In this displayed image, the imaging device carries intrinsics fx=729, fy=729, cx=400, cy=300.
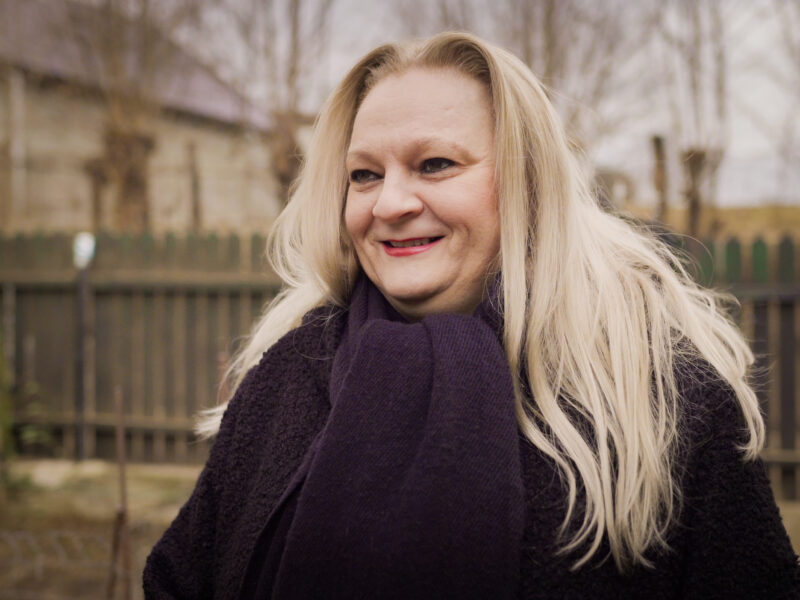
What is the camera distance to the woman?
1.30m

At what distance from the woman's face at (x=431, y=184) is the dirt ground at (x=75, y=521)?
2125 mm

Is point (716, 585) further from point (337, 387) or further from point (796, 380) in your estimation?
point (796, 380)

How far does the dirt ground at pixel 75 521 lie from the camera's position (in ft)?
11.7

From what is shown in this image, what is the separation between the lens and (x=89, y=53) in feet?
29.3

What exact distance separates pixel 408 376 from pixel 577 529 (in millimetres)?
419

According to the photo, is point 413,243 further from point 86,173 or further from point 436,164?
point 86,173

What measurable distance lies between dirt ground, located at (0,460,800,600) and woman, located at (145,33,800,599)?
1.84 metres

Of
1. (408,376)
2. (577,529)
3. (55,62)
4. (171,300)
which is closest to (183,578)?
(408,376)

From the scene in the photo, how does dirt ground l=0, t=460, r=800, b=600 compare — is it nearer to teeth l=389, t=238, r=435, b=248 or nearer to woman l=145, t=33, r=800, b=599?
woman l=145, t=33, r=800, b=599

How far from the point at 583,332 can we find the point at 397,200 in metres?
0.45

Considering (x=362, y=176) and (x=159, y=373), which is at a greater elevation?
(x=362, y=176)

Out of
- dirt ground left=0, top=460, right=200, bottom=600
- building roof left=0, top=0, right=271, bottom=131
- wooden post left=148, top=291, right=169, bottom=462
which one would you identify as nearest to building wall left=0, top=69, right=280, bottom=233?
building roof left=0, top=0, right=271, bottom=131

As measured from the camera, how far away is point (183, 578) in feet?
5.31

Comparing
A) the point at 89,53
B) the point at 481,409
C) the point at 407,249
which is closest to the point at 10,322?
the point at 89,53
